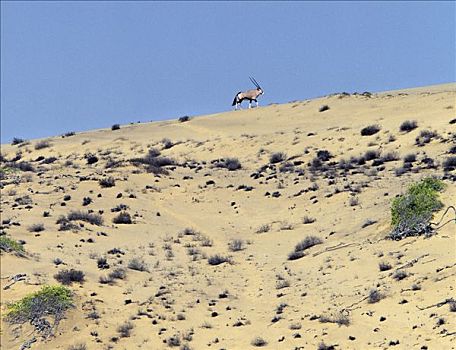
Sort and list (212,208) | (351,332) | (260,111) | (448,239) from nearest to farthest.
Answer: (351,332)
(448,239)
(212,208)
(260,111)

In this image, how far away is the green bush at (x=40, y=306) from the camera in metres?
24.4

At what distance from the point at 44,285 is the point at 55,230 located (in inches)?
321

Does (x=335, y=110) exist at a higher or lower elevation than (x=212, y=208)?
higher

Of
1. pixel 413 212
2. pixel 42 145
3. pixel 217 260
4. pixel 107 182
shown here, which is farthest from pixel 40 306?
pixel 42 145

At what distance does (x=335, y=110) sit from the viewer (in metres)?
62.6

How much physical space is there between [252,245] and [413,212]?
7.11 metres

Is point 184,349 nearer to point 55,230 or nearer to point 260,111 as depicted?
point 55,230

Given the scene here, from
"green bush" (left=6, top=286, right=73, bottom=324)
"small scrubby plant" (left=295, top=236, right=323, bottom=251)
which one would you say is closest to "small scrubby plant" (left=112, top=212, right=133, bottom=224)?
"small scrubby plant" (left=295, top=236, right=323, bottom=251)

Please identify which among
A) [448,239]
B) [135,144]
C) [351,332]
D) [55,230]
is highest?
[135,144]

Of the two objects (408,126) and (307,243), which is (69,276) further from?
(408,126)

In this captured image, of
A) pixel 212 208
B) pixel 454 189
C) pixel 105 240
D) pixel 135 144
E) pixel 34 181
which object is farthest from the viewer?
pixel 135 144

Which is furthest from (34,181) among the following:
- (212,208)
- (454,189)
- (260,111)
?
(260,111)

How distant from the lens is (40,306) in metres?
24.5

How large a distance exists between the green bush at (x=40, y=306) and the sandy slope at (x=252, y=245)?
322 mm
